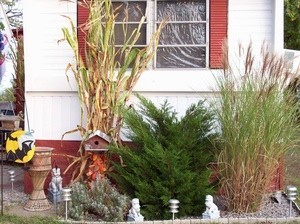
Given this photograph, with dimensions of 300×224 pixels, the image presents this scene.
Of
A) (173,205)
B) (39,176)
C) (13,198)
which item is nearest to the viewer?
(173,205)

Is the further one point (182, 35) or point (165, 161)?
point (182, 35)

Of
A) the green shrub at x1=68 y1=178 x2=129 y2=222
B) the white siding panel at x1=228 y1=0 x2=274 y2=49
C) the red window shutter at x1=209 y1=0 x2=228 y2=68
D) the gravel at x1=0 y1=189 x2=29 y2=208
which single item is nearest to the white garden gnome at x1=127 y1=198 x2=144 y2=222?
the green shrub at x1=68 y1=178 x2=129 y2=222

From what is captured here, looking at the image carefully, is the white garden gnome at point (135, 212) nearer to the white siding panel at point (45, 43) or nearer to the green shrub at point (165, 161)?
the green shrub at point (165, 161)

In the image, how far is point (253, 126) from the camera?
5887 millimetres

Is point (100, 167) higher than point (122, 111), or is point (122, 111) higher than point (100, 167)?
point (122, 111)

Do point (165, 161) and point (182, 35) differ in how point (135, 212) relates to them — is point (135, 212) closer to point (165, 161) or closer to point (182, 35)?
point (165, 161)

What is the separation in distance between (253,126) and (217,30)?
6.64 ft

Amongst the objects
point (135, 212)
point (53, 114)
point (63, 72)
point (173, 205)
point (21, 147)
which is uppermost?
point (63, 72)

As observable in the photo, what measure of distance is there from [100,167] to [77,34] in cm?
206

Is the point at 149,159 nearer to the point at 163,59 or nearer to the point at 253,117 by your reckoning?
the point at 253,117

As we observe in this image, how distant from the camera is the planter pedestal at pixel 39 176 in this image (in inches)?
259

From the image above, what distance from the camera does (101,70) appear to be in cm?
701

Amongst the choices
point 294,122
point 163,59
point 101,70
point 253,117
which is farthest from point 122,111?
point 294,122

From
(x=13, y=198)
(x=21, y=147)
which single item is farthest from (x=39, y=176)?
(x=13, y=198)
